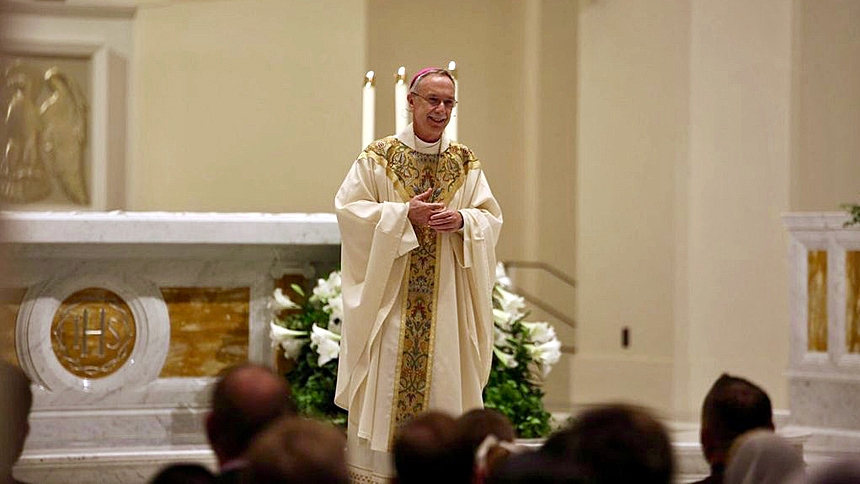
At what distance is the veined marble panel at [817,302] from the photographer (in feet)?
25.8

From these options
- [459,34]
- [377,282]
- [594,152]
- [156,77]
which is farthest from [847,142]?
[377,282]

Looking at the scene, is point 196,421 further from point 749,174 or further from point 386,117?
point 749,174

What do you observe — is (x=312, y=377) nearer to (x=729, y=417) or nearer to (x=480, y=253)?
(x=480, y=253)

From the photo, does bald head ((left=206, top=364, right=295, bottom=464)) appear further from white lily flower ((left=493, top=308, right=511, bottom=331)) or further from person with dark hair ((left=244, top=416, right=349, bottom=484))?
white lily flower ((left=493, top=308, right=511, bottom=331))

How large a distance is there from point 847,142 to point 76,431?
5.89 m

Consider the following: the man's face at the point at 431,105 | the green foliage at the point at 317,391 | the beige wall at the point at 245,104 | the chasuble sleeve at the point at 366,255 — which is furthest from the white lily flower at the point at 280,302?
the beige wall at the point at 245,104

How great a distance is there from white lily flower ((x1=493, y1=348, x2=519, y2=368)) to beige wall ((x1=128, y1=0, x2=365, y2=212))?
3.36m

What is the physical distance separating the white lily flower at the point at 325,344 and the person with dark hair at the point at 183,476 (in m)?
3.59

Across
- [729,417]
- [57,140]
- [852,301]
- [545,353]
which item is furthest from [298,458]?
[57,140]

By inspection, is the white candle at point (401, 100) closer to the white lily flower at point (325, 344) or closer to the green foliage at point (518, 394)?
the white lily flower at point (325, 344)

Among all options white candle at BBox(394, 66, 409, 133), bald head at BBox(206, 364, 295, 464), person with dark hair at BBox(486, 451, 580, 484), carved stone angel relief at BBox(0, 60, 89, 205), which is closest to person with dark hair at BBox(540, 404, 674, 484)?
person with dark hair at BBox(486, 451, 580, 484)

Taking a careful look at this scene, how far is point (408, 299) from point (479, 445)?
8.58ft

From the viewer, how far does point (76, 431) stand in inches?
235

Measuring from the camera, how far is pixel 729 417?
9.57 ft
